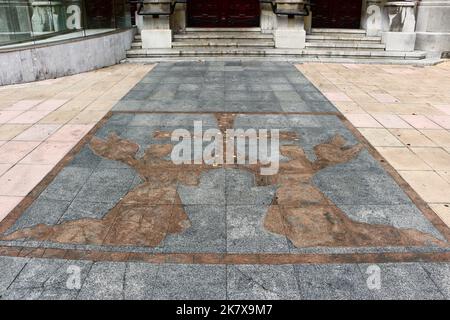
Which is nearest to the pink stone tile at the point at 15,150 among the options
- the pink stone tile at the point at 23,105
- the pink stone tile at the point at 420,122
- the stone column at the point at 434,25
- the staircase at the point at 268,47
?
the pink stone tile at the point at 23,105

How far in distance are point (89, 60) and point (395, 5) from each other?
10358 mm

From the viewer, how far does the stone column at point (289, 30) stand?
1399cm

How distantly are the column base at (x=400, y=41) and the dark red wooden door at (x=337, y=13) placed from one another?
226cm

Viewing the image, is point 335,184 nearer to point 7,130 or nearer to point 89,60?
point 7,130

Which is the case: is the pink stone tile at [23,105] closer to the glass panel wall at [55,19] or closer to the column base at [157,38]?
the glass panel wall at [55,19]

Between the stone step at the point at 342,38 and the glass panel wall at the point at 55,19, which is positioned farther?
the stone step at the point at 342,38

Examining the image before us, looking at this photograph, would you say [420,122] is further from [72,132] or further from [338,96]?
[72,132]

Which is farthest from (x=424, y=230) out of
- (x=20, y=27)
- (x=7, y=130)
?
(x=20, y=27)

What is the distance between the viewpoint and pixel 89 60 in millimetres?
12094

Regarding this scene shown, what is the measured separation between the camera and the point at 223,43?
14188 mm

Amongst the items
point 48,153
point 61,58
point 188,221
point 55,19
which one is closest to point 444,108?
point 188,221

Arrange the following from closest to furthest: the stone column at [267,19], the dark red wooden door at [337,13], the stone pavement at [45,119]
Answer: the stone pavement at [45,119], the stone column at [267,19], the dark red wooden door at [337,13]

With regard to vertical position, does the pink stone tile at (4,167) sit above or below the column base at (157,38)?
below

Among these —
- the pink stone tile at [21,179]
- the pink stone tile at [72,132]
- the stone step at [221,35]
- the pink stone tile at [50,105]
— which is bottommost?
the pink stone tile at [21,179]
